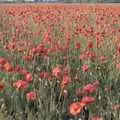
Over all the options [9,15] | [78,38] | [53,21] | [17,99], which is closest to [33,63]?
[17,99]

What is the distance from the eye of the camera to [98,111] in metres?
3.02

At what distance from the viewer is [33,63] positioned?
3.92 meters

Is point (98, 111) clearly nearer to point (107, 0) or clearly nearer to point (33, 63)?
point (33, 63)

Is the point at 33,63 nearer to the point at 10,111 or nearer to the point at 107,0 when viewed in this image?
the point at 10,111

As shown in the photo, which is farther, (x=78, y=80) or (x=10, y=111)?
(x=78, y=80)

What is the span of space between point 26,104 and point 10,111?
13cm

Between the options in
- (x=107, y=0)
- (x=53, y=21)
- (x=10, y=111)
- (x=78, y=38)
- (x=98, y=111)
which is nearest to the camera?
(x=98, y=111)

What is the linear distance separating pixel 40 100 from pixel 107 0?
50.5 metres

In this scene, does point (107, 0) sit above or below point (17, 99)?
below

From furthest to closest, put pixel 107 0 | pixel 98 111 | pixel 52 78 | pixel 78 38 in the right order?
pixel 107 0, pixel 78 38, pixel 52 78, pixel 98 111

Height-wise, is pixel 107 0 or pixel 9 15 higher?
pixel 9 15

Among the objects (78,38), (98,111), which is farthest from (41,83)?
(78,38)

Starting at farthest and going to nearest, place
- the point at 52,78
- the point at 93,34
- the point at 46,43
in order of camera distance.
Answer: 1. the point at 93,34
2. the point at 46,43
3. the point at 52,78

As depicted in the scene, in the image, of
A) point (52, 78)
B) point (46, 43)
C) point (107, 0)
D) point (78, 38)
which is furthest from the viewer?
point (107, 0)
